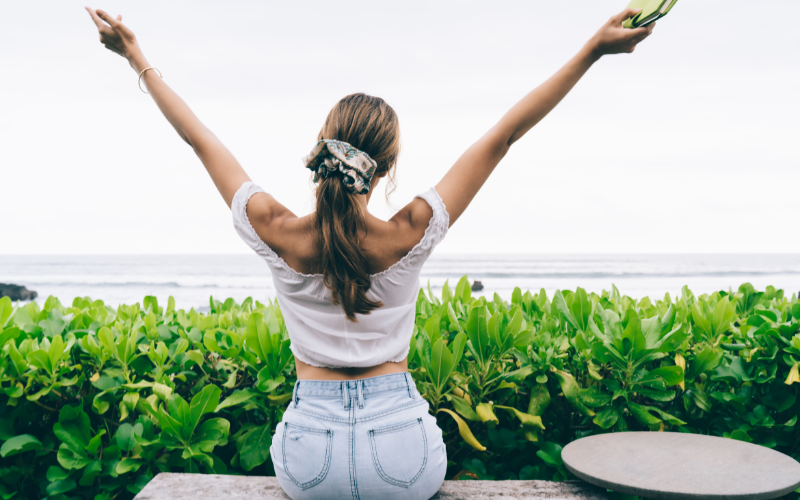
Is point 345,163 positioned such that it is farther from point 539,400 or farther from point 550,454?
point 550,454

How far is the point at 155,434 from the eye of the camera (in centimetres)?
222

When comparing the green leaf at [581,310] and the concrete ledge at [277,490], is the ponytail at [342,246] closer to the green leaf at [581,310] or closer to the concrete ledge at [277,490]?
the concrete ledge at [277,490]

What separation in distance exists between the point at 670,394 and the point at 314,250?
1.59 meters

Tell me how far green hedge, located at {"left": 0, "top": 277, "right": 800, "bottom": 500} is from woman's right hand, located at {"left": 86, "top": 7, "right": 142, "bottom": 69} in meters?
1.18

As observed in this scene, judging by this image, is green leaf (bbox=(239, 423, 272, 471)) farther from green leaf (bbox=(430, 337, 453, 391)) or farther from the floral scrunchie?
the floral scrunchie

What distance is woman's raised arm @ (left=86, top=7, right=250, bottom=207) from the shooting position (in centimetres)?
178

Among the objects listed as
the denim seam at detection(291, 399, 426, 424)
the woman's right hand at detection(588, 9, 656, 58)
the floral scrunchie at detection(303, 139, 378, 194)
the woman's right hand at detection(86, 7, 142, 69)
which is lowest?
the denim seam at detection(291, 399, 426, 424)

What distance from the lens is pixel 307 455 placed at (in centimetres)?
158

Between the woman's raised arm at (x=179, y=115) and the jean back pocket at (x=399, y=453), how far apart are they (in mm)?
949

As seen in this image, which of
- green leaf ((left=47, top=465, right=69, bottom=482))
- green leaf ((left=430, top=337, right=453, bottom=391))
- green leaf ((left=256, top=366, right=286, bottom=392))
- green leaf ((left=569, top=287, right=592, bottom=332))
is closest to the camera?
green leaf ((left=430, top=337, right=453, bottom=391))

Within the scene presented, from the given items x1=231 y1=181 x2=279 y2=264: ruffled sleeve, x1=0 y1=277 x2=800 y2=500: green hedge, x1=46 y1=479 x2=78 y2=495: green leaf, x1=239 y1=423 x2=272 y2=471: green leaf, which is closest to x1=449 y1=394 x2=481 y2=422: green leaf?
x1=0 y1=277 x2=800 y2=500: green hedge

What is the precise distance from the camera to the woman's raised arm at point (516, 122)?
1615 millimetres

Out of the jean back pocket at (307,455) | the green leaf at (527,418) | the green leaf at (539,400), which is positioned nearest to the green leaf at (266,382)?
the jean back pocket at (307,455)

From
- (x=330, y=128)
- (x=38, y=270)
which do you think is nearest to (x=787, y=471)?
(x=330, y=128)
